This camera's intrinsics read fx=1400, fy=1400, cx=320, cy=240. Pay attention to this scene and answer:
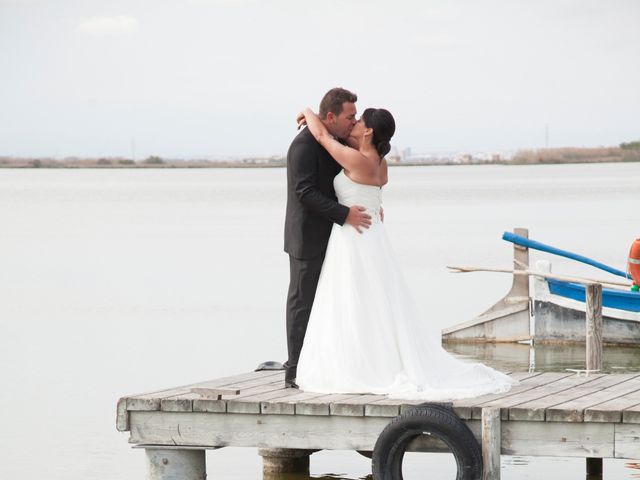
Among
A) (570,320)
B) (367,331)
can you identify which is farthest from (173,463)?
(570,320)

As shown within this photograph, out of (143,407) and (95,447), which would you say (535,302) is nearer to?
(95,447)

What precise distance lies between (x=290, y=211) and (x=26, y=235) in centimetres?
4929

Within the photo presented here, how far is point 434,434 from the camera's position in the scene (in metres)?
8.16

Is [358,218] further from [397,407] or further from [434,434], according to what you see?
[434,434]

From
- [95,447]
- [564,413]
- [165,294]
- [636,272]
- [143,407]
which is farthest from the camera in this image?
[165,294]

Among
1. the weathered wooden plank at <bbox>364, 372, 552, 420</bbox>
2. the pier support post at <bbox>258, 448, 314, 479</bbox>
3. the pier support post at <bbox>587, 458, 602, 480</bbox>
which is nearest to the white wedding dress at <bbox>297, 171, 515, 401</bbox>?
the weathered wooden plank at <bbox>364, 372, 552, 420</bbox>

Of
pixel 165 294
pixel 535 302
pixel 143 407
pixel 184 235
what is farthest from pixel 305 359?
pixel 184 235

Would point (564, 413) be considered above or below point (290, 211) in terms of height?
below

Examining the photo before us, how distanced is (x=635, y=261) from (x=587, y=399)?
303 inches

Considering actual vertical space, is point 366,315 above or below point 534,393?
above

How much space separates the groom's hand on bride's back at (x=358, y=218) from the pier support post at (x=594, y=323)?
4.52m

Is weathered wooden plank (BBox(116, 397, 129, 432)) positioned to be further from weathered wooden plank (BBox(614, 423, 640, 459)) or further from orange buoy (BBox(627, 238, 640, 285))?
orange buoy (BBox(627, 238, 640, 285))

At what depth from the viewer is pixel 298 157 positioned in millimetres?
8875

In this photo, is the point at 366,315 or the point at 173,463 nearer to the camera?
the point at 173,463
